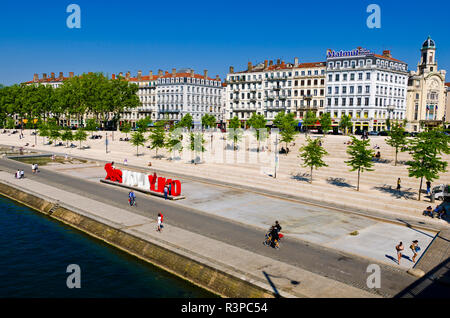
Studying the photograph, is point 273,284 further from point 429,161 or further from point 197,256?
point 429,161

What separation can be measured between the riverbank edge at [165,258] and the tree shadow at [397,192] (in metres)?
24.0

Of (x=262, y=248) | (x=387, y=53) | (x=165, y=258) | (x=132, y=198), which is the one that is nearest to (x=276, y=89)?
(x=387, y=53)

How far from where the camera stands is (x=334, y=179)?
4438 centimetres

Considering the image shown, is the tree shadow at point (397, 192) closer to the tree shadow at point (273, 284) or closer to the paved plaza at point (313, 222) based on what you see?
the paved plaza at point (313, 222)

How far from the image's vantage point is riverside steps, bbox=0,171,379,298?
17031 millimetres

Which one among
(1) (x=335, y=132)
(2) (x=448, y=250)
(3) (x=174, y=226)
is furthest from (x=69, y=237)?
(1) (x=335, y=132)

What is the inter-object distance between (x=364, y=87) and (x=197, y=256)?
86061mm

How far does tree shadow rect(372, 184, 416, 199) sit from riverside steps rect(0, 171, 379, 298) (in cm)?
2126

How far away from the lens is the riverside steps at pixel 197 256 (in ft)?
55.9

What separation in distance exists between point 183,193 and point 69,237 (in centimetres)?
1389

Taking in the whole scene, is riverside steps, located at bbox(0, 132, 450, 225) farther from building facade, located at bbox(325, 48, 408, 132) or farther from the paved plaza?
building facade, located at bbox(325, 48, 408, 132)
